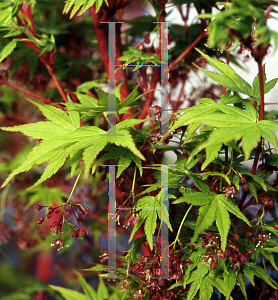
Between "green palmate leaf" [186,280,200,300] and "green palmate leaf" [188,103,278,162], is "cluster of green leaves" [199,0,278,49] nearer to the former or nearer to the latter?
"green palmate leaf" [188,103,278,162]

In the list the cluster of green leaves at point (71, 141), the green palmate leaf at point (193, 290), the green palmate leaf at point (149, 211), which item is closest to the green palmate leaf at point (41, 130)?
the cluster of green leaves at point (71, 141)

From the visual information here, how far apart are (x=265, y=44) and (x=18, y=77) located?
2.24 feet

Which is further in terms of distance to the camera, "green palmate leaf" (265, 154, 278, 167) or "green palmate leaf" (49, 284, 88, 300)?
"green palmate leaf" (49, 284, 88, 300)

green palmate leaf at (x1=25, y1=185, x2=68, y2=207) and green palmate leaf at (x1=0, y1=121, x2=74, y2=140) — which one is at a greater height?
green palmate leaf at (x1=0, y1=121, x2=74, y2=140)

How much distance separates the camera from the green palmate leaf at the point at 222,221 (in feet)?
1.25

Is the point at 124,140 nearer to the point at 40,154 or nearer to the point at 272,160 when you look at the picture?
the point at 40,154

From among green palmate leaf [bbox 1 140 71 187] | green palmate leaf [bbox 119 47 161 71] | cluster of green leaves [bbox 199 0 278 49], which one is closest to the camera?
cluster of green leaves [bbox 199 0 278 49]

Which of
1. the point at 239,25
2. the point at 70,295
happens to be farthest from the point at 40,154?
the point at 70,295

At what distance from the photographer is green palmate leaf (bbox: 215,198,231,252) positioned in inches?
15.0

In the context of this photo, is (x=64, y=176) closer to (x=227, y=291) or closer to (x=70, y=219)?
(x=70, y=219)

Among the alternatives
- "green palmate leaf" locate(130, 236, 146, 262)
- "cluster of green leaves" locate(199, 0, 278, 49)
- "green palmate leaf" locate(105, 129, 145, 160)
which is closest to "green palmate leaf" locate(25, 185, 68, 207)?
"green palmate leaf" locate(130, 236, 146, 262)

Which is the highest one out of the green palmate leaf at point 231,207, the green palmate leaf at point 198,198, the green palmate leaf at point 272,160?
the green palmate leaf at point 272,160

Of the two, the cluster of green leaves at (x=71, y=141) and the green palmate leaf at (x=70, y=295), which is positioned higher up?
the cluster of green leaves at (x=71, y=141)

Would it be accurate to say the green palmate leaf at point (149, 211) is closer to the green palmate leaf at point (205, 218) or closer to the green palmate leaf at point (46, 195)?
the green palmate leaf at point (205, 218)
